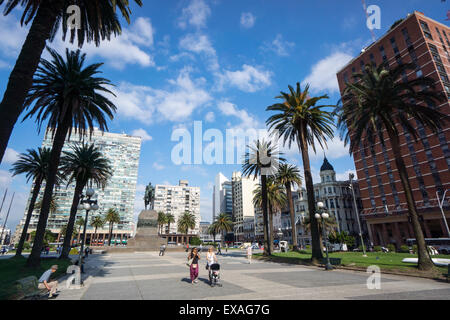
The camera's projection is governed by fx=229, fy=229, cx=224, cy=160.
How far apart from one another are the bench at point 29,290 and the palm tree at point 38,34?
4414 millimetres

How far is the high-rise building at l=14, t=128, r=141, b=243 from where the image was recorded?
11775 cm

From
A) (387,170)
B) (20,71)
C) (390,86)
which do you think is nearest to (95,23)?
(20,71)

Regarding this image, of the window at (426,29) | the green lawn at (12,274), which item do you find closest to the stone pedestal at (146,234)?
the green lawn at (12,274)

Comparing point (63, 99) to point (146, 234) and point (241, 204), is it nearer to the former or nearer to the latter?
point (146, 234)

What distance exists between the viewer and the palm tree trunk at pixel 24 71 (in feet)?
25.5

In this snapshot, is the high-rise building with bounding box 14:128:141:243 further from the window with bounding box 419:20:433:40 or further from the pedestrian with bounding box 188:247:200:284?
the window with bounding box 419:20:433:40

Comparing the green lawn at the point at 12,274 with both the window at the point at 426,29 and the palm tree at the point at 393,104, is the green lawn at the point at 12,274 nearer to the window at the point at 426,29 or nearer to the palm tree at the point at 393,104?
the palm tree at the point at 393,104

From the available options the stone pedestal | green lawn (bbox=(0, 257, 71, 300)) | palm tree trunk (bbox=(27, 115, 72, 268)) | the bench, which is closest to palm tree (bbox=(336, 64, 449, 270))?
the bench

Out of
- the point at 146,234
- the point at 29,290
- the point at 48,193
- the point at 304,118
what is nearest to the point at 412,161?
the point at 304,118

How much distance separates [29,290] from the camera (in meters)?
8.16
